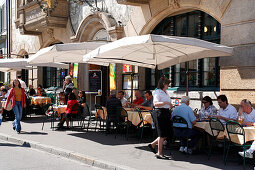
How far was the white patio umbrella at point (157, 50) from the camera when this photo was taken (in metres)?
8.26

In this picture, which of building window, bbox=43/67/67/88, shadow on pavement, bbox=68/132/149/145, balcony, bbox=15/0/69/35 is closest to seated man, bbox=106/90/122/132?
shadow on pavement, bbox=68/132/149/145

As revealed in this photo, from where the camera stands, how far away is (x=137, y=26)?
14.4m

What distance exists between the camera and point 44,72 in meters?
23.0

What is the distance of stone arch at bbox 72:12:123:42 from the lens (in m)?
15.3

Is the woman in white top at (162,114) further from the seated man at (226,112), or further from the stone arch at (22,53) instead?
the stone arch at (22,53)

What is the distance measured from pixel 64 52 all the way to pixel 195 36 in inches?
176

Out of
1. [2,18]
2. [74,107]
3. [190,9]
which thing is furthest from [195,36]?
[2,18]

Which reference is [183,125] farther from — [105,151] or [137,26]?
[137,26]

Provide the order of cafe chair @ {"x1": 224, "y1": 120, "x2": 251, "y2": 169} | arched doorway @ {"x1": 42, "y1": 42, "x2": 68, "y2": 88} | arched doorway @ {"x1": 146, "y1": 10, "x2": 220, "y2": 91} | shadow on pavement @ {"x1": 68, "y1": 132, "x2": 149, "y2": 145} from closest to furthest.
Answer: cafe chair @ {"x1": 224, "y1": 120, "x2": 251, "y2": 169} < shadow on pavement @ {"x1": 68, "y1": 132, "x2": 149, "y2": 145} < arched doorway @ {"x1": 146, "y1": 10, "x2": 220, "y2": 91} < arched doorway @ {"x1": 42, "y1": 42, "x2": 68, "y2": 88}

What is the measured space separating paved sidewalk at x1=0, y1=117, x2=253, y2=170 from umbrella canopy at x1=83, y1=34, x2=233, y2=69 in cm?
235

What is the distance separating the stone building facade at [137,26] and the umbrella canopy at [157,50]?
1143 mm

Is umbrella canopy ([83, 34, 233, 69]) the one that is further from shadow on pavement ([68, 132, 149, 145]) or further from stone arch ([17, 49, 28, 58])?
stone arch ([17, 49, 28, 58])

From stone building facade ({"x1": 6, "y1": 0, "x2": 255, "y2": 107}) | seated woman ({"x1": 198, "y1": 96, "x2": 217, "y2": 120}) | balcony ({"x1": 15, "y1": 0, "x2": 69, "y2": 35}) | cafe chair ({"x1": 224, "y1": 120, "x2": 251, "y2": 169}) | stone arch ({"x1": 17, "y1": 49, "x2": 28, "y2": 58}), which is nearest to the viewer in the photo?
cafe chair ({"x1": 224, "y1": 120, "x2": 251, "y2": 169})

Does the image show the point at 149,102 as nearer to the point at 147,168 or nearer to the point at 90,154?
the point at 90,154
